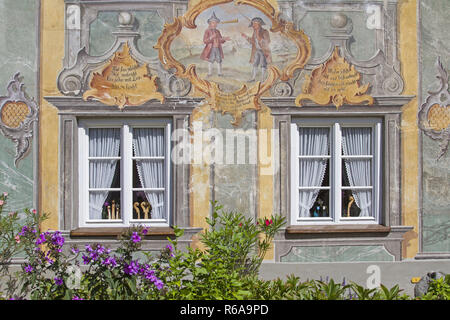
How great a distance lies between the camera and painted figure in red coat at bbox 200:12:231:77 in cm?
681

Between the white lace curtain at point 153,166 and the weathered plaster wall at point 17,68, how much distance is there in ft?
4.81

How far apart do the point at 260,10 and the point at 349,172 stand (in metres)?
2.58

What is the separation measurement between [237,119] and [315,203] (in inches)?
64.3

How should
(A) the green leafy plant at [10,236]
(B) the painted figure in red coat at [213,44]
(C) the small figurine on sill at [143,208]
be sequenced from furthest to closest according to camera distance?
(C) the small figurine on sill at [143,208] < (B) the painted figure in red coat at [213,44] < (A) the green leafy plant at [10,236]

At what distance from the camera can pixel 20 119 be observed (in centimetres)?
674

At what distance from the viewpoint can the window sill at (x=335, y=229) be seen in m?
6.82

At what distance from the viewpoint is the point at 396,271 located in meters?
6.91

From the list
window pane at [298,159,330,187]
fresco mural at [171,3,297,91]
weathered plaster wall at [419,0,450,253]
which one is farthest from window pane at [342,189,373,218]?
fresco mural at [171,3,297,91]

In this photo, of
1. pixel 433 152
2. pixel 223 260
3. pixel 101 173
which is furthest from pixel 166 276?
pixel 433 152

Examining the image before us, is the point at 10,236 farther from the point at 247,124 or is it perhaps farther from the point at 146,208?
the point at 247,124

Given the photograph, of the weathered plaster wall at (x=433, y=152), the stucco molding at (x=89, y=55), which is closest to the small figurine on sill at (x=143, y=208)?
the stucco molding at (x=89, y=55)

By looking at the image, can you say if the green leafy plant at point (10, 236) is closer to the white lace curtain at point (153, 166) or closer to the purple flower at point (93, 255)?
the white lace curtain at point (153, 166)

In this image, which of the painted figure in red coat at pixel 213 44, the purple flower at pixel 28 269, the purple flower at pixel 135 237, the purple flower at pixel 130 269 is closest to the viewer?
the purple flower at pixel 130 269
